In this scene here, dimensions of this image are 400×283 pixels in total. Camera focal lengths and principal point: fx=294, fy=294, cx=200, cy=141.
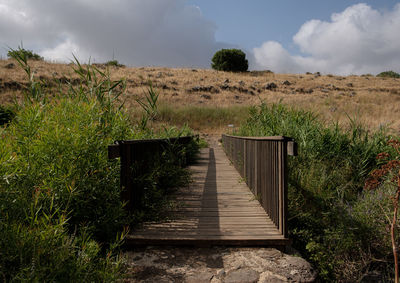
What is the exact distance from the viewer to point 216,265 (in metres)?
2.70

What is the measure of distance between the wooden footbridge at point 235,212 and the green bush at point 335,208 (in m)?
0.42

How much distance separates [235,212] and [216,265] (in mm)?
1346

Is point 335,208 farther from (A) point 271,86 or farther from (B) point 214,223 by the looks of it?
(A) point 271,86

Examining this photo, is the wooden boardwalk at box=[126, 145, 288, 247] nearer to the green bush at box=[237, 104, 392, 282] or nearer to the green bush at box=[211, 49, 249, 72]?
the green bush at box=[237, 104, 392, 282]

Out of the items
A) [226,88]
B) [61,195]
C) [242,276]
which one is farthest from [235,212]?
[226,88]

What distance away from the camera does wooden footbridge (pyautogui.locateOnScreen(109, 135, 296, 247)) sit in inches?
119

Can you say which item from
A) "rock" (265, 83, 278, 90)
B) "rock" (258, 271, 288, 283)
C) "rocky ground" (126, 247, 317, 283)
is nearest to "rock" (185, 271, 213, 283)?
"rocky ground" (126, 247, 317, 283)

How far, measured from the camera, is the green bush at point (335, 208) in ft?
10.7

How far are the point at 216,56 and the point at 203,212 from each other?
48.8 metres

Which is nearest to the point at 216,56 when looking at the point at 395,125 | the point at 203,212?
the point at 395,125

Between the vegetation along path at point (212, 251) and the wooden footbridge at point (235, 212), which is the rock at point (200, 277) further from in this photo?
the wooden footbridge at point (235, 212)

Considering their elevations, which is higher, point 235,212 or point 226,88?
point 226,88

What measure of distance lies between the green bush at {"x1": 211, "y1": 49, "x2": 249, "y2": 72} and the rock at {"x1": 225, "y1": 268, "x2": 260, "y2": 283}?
48.3 meters

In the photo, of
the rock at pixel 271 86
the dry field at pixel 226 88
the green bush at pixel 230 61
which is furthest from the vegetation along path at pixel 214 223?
the green bush at pixel 230 61
